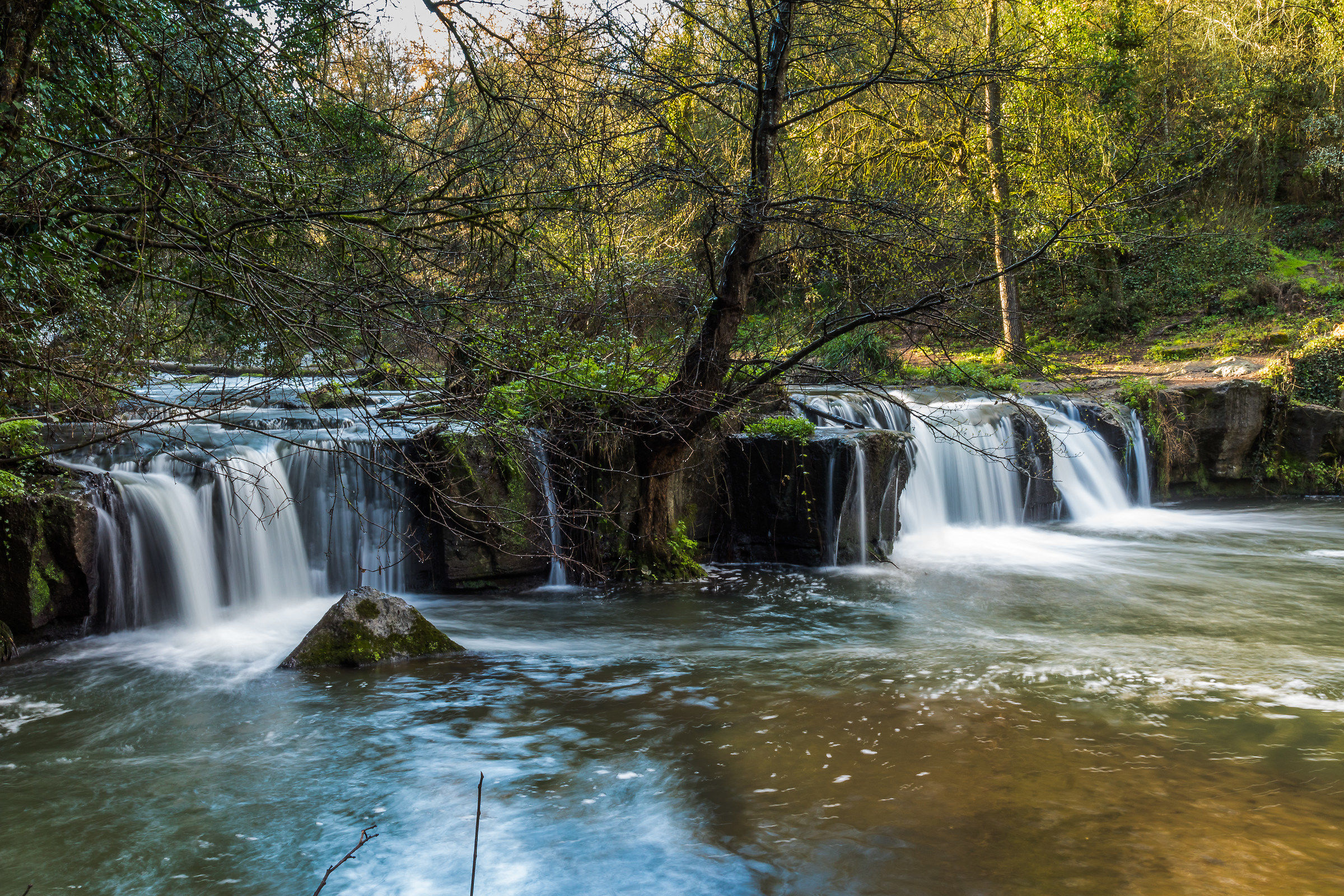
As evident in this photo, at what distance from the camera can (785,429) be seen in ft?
33.0

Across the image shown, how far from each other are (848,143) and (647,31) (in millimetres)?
7090

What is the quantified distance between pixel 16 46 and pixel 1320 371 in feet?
60.9

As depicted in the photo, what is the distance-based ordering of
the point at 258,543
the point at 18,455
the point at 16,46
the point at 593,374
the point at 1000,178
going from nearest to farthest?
1. the point at 16,46
2. the point at 18,455
3. the point at 593,374
4. the point at 258,543
5. the point at 1000,178

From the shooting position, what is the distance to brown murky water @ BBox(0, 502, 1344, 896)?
3.90 m

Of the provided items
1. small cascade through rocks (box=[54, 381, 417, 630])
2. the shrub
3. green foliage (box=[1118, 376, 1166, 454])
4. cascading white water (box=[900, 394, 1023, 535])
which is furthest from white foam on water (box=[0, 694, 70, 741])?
green foliage (box=[1118, 376, 1166, 454])

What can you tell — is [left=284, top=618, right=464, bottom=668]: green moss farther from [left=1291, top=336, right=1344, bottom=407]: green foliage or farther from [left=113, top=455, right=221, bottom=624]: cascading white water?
[left=1291, top=336, right=1344, bottom=407]: green foliage

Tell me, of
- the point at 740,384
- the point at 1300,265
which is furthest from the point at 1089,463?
the point at 1300,265

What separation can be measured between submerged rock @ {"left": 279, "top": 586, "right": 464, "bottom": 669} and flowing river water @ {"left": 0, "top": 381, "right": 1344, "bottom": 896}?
0.21 metres

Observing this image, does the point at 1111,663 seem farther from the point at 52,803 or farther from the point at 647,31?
the point at 52,803

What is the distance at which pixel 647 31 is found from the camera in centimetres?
626

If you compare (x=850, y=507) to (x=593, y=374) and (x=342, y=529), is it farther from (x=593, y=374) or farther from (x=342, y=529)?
(x=342, y=529)

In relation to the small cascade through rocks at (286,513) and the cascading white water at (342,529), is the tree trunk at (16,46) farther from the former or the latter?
the cascading white water at (342,529)

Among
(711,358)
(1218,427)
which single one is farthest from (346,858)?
(1218,427)

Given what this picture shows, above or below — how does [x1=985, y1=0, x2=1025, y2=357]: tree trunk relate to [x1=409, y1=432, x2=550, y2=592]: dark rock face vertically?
above
